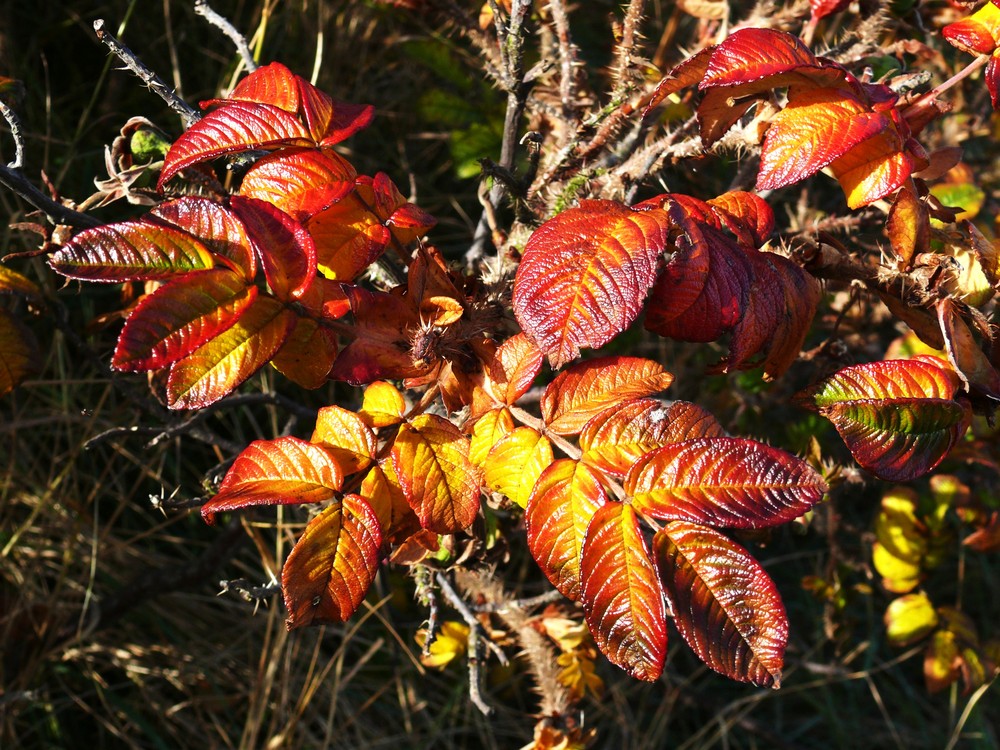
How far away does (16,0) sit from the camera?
1.86 meters

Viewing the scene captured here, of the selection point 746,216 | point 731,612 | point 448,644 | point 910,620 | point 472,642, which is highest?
point 746,216

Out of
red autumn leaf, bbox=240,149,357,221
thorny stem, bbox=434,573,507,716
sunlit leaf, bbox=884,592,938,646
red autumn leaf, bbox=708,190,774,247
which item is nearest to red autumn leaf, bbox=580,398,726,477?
red autumn leaf, bbox=708,190,774,247

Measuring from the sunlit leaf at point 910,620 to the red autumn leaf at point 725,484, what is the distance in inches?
39.9

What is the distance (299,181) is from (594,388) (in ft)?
0.98

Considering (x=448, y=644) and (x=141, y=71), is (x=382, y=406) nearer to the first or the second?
(x=141, y=71)

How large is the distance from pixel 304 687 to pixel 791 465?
1.16 metres

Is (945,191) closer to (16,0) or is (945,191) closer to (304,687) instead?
(304,687)

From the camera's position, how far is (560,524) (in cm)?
71

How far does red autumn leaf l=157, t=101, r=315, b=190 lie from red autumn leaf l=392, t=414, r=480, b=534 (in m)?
0.26

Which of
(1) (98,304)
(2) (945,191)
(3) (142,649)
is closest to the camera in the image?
Result: (2) (945,191)

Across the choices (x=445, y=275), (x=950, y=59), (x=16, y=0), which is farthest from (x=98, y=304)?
(x=950, y=59)

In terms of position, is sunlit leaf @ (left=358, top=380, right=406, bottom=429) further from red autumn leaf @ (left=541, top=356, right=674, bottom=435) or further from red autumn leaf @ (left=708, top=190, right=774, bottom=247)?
red autumn leaf @ (left=708, top=190, right=774, bottom=247)

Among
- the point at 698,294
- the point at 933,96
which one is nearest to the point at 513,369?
the point at 698,294

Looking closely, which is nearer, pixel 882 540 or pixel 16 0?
pixel 882 540
